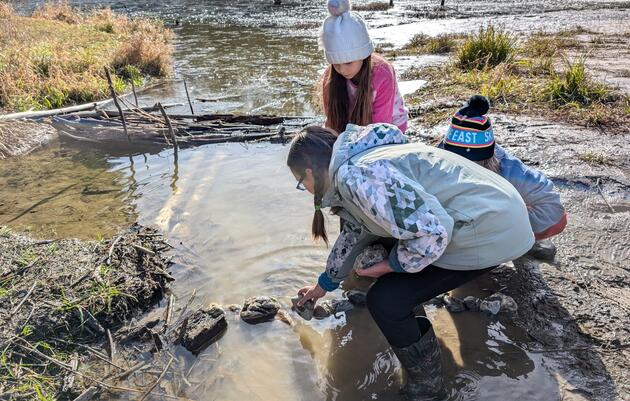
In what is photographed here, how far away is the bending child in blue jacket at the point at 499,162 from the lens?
9.27ft

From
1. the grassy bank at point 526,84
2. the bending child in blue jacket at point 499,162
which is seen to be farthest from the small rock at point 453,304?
the grassy bank at point 526,84

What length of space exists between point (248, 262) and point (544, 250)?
212 cm

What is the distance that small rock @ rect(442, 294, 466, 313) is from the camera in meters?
3.07

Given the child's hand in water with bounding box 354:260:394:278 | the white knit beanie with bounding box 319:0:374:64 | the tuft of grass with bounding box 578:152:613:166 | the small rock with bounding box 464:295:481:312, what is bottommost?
the small rock with bounding box 464:295:481:312

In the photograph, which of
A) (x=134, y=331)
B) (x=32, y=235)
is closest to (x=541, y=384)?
(x=134, y=331)

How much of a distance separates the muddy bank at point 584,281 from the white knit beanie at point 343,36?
1.74 meters

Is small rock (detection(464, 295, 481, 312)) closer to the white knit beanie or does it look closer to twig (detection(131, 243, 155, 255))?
the white knit beanie

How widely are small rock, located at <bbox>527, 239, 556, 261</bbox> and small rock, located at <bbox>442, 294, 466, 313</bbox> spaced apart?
0.66 m

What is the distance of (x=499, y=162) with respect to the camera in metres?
3.06

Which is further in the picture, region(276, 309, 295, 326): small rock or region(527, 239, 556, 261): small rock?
region(527, 239, 556, 261): small rock

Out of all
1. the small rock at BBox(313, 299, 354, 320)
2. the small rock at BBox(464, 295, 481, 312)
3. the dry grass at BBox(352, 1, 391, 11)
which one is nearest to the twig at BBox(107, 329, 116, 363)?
the small rock at BBox(313, 299, 354, 320)

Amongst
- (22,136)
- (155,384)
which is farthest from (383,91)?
(22,136)

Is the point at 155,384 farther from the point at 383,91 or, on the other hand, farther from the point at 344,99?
the point at 383,91

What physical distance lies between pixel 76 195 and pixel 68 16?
50.2ft
